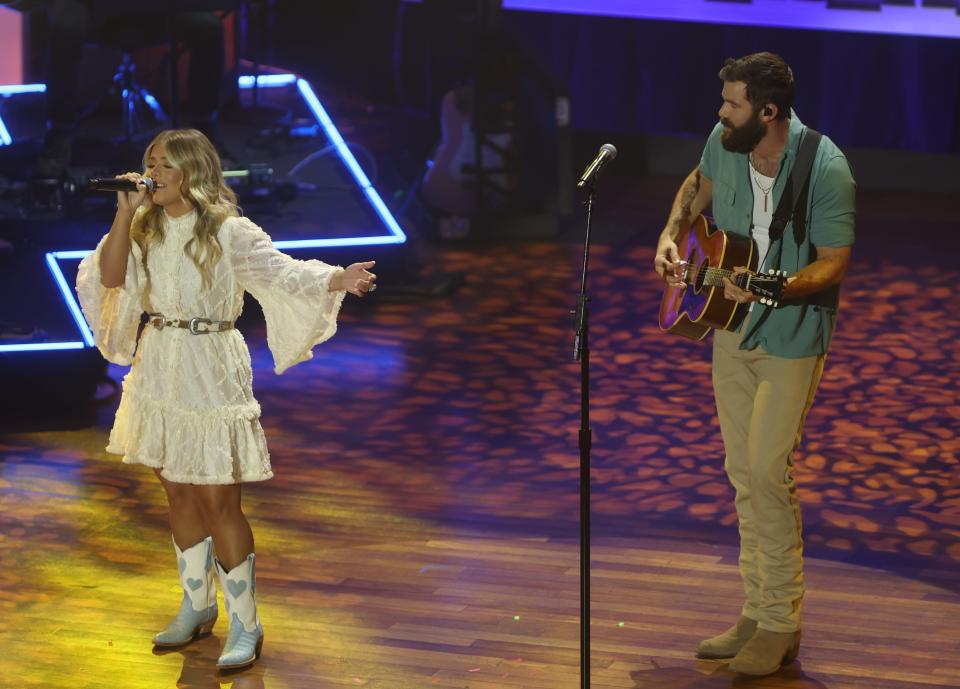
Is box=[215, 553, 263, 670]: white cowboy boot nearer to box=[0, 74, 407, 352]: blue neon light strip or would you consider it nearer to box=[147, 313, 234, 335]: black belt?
box=[147, 313, 234, 335]: black belt

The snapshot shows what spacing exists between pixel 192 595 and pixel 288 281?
90 cm

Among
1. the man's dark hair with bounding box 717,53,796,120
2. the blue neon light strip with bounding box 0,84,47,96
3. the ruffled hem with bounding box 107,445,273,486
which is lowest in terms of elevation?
the ruffled hem with bounding box 107,445,273,486

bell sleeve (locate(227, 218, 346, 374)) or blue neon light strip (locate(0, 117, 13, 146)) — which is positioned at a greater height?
bell sleeve (locate(227, 218, 346, 374))

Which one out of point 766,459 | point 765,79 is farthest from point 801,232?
point 766,459

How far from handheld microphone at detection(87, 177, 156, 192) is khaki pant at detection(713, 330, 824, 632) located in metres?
1.47

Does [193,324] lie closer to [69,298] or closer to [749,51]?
[69,298]

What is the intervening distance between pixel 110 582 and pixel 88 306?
103cm

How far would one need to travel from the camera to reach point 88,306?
436 cm

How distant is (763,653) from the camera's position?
4215 millimetres

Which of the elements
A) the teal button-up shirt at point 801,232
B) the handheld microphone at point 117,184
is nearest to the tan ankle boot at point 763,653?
the teal button-up shirt at point 801,232

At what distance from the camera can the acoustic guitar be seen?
12.8 feet

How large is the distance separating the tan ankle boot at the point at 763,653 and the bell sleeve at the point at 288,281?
1.36 m

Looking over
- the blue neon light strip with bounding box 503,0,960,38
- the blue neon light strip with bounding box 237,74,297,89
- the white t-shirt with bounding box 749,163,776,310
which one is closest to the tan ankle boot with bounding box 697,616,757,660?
the white t-shirt with bounding box 749,163,776,310

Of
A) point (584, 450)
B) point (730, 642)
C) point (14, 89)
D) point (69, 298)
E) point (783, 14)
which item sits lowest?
point (730, 642)
